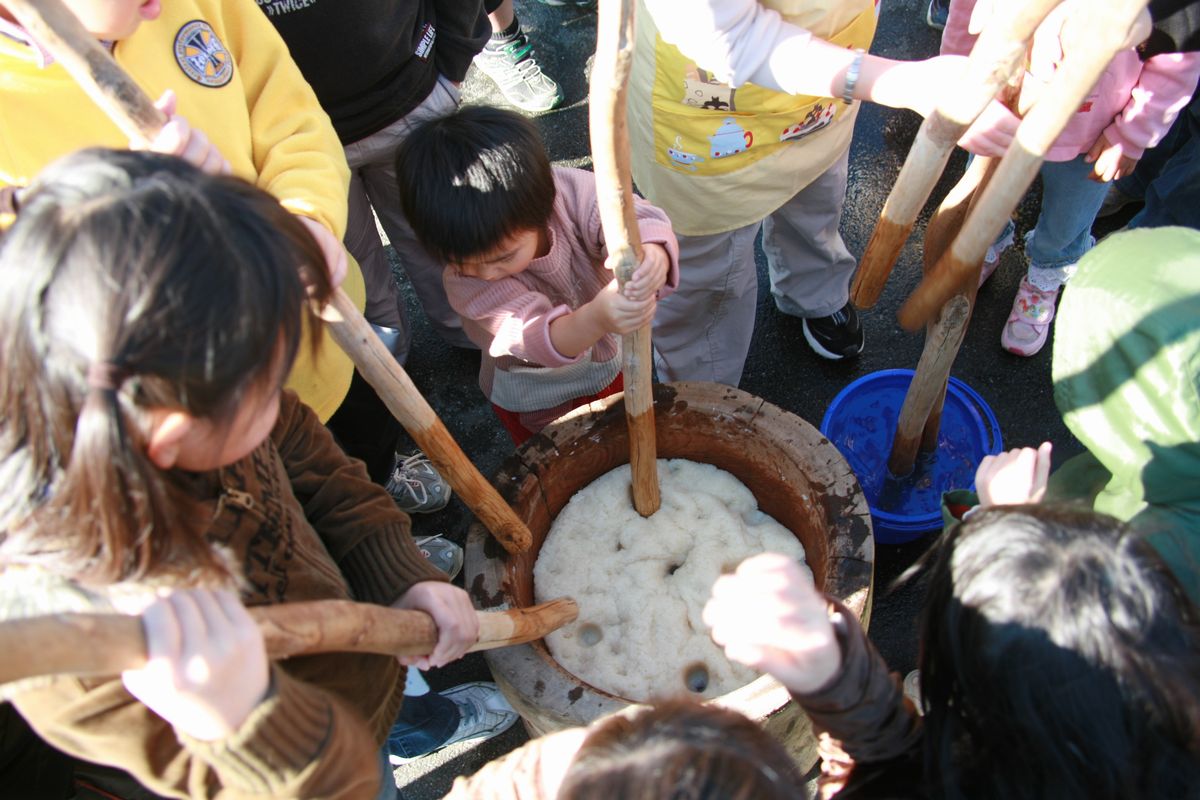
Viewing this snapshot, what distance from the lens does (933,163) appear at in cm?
138

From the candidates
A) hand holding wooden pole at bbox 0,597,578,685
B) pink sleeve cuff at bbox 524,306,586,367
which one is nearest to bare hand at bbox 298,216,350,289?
pink sleeve cuff at bbox 524,306,586,367

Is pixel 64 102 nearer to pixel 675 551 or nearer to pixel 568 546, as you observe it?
pixel 568 546

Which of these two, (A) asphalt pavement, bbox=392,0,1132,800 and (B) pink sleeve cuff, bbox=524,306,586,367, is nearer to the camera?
(B) pink sleeve cuff, bbox=524,306,586,367

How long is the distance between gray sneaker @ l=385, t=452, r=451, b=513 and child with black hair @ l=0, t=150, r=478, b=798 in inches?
56.7

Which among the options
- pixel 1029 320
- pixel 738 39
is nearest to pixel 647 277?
pixel 738 39

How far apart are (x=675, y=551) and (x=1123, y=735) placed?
111 centimetres

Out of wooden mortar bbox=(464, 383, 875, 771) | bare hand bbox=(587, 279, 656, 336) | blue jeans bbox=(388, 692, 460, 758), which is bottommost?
blue jeans bbox=(388, 692, 460, 758)

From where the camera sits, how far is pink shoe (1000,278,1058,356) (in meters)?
2.52

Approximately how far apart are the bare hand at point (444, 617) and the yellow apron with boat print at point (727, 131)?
108 cm

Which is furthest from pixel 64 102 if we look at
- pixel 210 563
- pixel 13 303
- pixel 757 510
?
pixel 757 510

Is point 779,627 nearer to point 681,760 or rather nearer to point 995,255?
point 681,760

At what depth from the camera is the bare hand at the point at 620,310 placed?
1.47 metres

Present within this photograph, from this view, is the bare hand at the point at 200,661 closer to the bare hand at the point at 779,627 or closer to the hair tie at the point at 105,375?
the hair tie at the point at 105,375

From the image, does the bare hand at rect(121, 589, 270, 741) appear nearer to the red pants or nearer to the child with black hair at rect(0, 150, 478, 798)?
the child with black hair at rect(0, 150, 478, 798)
